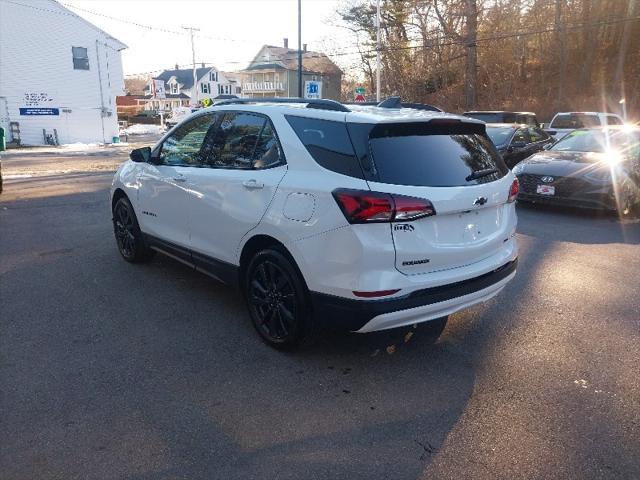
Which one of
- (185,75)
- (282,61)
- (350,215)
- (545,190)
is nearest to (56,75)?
(545,190)

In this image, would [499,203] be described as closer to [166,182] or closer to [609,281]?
[609,281]

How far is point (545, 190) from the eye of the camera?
928cm

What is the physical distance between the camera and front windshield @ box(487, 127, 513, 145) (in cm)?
1258

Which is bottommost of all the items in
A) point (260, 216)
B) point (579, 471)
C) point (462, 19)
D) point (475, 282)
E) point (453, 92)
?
point (579, 471)

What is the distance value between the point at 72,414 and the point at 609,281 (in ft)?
16.7

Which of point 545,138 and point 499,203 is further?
point 545,138

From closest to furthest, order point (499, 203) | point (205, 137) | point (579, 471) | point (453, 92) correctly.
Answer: point (579, 471) < point (499, 203) < point (205, 137) < point (453, 92)

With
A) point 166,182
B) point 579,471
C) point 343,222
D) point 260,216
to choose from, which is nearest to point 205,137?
point 166,182

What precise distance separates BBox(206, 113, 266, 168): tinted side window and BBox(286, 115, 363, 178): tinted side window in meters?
0.48

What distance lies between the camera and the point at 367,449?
2734 mm

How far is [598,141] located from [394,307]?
8846mm

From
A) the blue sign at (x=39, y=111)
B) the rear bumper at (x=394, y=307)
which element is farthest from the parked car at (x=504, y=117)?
the blue sign at (x=39, y=111)

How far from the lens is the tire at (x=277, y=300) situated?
3.54 meters

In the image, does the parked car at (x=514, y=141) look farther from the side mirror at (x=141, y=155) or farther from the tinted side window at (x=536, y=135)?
the side mirror at (x=141, y=155)
